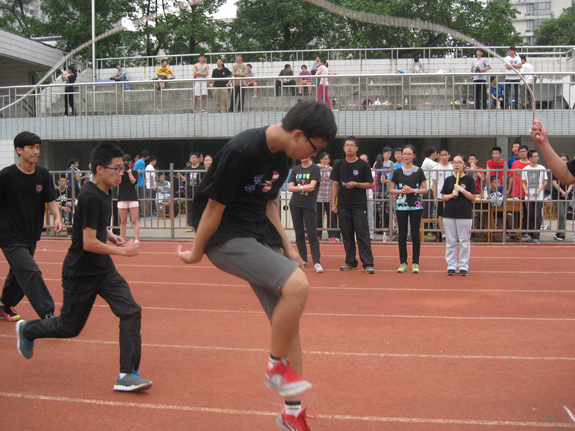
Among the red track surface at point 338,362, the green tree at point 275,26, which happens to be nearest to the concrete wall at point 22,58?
the green tree at point 275,26

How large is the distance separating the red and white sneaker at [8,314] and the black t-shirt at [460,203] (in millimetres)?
6513

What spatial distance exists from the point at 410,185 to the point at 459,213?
915mm

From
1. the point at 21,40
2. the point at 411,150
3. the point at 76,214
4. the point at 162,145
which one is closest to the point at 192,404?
the point at 76,214

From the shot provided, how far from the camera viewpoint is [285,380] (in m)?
3.12

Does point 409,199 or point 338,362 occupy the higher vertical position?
point 409,199

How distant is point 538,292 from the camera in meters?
7.82

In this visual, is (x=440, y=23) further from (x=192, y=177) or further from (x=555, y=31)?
(x=555, y=31)

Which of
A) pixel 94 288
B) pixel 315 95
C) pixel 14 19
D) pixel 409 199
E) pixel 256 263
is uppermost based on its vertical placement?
pixel 14 19

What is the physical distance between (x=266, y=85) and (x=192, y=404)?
14590 millimetres

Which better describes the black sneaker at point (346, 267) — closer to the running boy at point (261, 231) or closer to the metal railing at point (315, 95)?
the running boy at point (261, 231)

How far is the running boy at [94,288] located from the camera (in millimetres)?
4137

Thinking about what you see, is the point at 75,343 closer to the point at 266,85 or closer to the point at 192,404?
the point at 192,404

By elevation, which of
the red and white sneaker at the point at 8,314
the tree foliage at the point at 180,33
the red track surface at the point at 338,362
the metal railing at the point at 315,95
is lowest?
the red track surface at the point at 338,362

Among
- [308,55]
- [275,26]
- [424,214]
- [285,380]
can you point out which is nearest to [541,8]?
[275,26]
